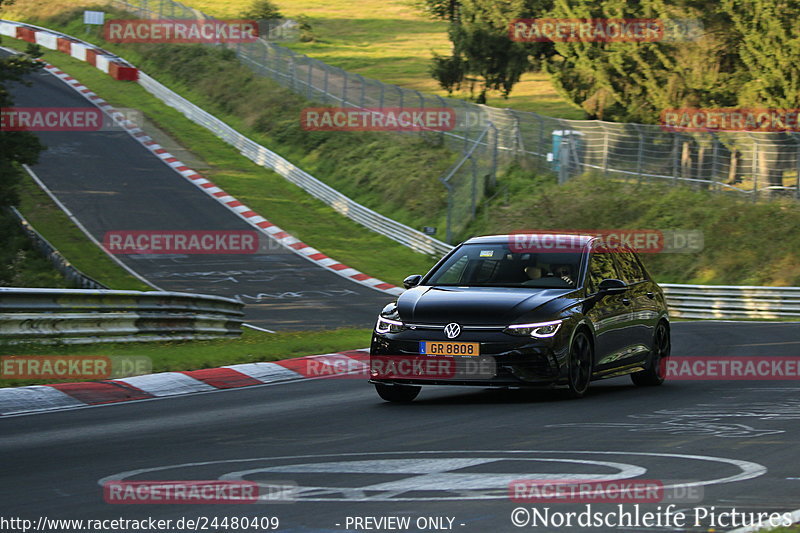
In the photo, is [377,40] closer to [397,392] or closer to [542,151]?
[542,151]

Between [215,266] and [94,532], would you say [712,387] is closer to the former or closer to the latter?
[94,532]

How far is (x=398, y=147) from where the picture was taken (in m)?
49.8

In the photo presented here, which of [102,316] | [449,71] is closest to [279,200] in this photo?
[449,71]

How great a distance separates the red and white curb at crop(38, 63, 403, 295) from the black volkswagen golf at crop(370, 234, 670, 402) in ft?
65.5

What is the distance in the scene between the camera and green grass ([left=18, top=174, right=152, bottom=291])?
107ft

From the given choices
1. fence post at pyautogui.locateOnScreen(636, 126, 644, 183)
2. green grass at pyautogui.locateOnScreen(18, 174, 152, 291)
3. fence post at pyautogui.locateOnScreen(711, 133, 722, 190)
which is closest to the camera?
green grass at pyautogui.locateOnScreen(18, 174, 152, 291)

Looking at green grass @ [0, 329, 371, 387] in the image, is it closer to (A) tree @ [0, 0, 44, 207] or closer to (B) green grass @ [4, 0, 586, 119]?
(A) tree @ [0, 0, 44, 207]

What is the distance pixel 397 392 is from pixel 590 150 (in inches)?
1185

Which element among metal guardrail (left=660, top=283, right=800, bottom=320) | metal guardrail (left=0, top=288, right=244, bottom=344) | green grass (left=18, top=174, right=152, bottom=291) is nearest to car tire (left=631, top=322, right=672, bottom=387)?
metal guardrail (left=0, top=288, right=244, bottom=344)

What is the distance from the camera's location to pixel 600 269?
1232 centimetres

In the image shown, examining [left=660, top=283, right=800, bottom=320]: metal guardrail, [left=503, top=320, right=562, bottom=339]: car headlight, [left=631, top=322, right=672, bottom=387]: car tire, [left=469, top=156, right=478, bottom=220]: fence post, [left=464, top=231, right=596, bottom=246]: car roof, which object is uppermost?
[left=464, top=231, right=596, bottom=246]: car roof

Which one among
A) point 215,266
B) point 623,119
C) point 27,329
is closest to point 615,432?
point 27,329

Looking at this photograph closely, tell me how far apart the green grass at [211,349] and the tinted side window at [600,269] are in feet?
15.7

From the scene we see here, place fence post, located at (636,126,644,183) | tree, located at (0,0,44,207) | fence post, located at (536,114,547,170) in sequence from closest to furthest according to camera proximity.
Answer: tree, located at (0,0,44,207) < fence post, located at (636,126,644,183) < fence post, located at (536,114,547,170)
